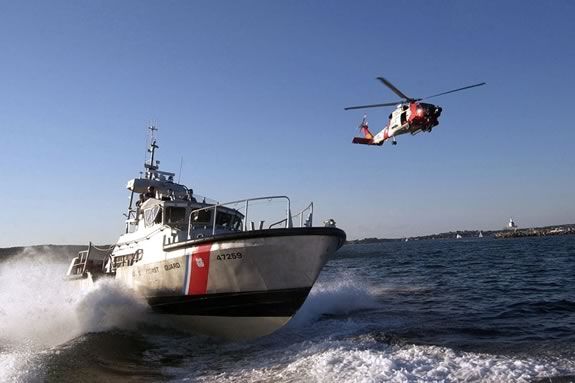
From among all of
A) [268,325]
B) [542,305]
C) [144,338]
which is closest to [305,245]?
[268,325]

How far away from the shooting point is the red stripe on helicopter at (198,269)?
9.89 metres

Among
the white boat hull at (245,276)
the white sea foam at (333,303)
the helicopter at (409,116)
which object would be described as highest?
the helicopter at (409,116)

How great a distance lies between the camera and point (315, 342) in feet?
30.6

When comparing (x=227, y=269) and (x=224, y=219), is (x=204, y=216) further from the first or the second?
(x=227, y=269)

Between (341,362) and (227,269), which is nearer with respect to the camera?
(341,362)

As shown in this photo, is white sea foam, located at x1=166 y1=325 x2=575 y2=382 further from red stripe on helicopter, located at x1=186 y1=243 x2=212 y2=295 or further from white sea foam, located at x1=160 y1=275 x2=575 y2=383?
red stripe on helicopter, located at x1=186 y1=243 x2=212 y2=295

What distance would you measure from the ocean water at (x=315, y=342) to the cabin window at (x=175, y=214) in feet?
7.91

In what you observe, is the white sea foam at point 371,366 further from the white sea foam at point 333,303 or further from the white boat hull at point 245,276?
the white sea foam at point 333,303

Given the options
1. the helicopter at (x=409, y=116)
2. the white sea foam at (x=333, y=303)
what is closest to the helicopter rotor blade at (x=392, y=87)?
the helicopter at (x=409, y=116)

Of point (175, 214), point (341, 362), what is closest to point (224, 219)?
point (175, 214)

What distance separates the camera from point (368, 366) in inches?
281

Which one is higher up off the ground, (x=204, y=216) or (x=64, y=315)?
(x=204, y=216)

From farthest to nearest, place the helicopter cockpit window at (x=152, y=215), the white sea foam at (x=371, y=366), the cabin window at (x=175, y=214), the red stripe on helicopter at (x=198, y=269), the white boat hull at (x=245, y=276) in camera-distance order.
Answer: the helicopter cockpit window at (x=152, y=215) → the cabin window at (x=175, y=214) → the red stripe on helicopter at (x=198, y=269) → the white boat hull at (x=245, y=276) → the white sea foam at (x=371, y=366)

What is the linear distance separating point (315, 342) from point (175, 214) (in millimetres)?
5456
